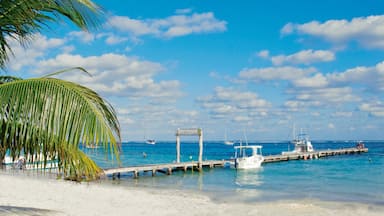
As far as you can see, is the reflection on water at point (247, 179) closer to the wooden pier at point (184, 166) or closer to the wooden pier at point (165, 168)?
the wooden pier at point (165, 168)

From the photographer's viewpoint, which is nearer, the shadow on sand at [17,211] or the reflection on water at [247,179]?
the shadow on sand at [17,211]

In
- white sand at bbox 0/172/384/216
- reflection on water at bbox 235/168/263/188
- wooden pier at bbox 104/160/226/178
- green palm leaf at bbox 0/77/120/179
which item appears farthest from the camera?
wooden pier at bbox 104/160/226/178

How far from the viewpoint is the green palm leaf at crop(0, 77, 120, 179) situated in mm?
4410

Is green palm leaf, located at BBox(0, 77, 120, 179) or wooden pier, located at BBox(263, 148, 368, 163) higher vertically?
green palm leaf, located at BBox(0, 77, 120, 179)

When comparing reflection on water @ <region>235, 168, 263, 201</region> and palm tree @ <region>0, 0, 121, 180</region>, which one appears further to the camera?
reflection on water @ <region>235, 168, 263, 201</region>

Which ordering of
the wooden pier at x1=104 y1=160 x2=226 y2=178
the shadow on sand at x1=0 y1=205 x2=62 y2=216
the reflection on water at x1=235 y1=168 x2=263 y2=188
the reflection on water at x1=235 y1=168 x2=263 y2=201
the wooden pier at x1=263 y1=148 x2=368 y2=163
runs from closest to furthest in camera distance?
the shadow on sand at x1=0 y1=205 x2=62 y2=216 < the reflection on water at x1=235 y1=168 x2=263 y2=201 < the reflection on water at x1=235 y1=168 x2=263 y2=188 < the wooden pier at x1=104 y1=160 x2=226 y2=178 < the wooden pier at x1=263 y1=148 x2=368 y2=163

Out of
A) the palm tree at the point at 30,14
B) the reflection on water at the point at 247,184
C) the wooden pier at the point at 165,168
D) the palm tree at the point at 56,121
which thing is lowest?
the reflection on water at the point at 247,184

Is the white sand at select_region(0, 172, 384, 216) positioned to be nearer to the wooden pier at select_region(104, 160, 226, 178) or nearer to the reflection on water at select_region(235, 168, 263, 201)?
the reflection on water at select_region(235, 168, 263, 201)

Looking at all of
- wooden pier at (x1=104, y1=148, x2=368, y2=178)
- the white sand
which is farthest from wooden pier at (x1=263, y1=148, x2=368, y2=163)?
the white sand

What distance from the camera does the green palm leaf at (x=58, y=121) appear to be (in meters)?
4.41

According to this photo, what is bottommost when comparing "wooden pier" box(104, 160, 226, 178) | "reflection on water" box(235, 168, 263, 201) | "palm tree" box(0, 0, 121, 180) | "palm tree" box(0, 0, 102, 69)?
"reflection on water" box(235, 168, 263, 201)

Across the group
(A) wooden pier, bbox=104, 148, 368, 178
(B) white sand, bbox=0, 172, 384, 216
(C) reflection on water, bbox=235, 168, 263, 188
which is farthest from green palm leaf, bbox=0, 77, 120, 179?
(C) reflection on water, bbox=235, 168, 263, 188

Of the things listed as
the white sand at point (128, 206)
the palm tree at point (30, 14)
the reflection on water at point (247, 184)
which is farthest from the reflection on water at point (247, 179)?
the palm tree at point (30, 14)

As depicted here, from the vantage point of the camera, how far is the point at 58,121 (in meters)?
4.56
